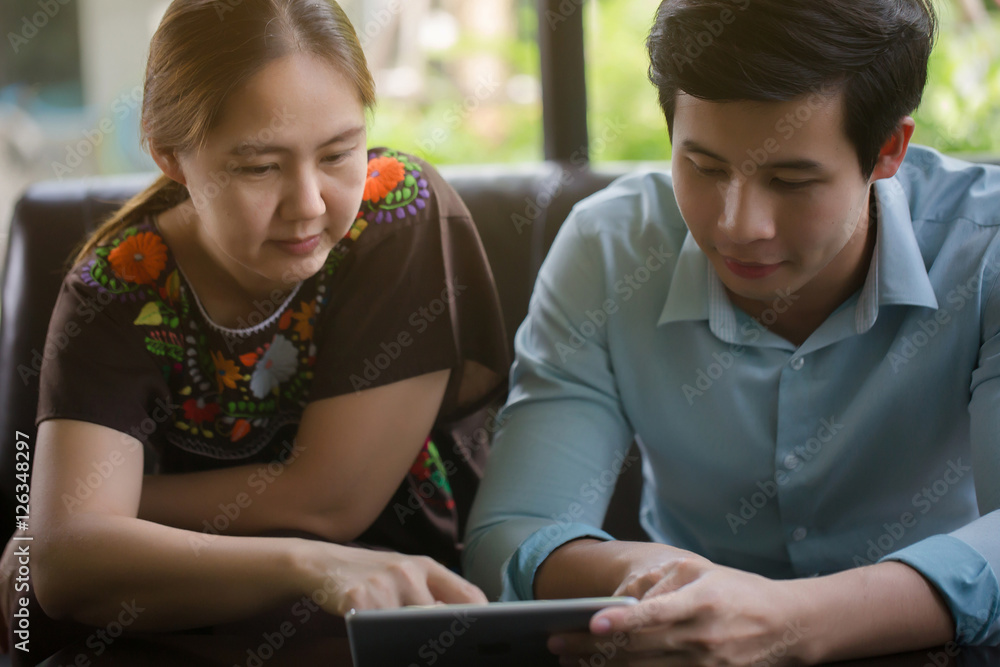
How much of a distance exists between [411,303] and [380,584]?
1.03ft

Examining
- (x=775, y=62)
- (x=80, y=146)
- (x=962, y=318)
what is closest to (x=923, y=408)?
(x=962, y=318)

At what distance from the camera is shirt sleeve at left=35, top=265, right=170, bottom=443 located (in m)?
0.88

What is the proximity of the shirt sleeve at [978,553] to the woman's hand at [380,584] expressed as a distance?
387 mm

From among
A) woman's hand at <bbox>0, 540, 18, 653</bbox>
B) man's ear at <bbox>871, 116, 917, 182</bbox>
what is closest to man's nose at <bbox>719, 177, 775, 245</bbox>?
man's ear at <bbox>871, 116, 917, 182</bbox>

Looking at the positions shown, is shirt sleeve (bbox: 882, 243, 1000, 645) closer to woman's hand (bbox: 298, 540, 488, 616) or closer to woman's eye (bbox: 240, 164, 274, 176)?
woman's hand (bbox: 298, 540, 488, 616)

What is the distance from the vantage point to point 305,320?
0.95 metres

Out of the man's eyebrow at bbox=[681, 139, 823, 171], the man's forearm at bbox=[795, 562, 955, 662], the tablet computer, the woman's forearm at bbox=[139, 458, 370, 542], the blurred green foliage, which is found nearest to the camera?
the tablet computer

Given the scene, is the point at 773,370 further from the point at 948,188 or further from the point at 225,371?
the point at 225,371

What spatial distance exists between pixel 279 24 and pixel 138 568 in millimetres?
523

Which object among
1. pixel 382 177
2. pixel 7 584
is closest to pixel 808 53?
pixel 382 177

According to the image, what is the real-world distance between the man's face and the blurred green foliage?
530mm

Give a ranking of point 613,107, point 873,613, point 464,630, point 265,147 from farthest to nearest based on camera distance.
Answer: point 613,107 → point 265,147 → point 873,613 → point 464,630

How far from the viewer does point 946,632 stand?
2.41 ft

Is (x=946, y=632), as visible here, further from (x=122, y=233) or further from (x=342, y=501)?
(x=122, y=233)
